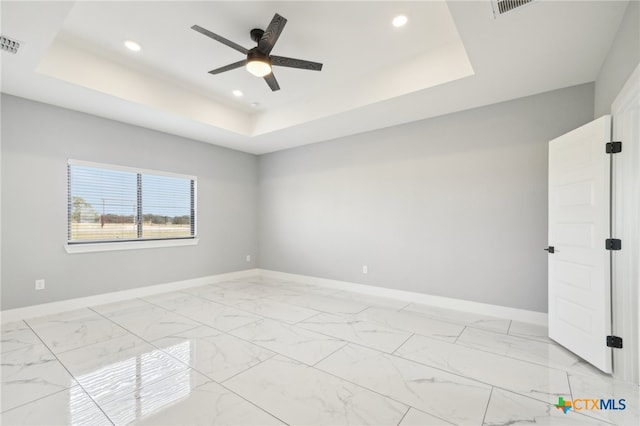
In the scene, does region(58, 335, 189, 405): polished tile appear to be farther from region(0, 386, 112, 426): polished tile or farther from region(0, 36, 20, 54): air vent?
region(0, 36, 20, 54): air vent

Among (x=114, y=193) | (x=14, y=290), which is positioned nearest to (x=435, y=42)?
(x=114, y=193)

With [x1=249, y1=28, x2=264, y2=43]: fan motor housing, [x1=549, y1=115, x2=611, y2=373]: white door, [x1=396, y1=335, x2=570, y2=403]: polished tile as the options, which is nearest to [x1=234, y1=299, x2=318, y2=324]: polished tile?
[x1=396, y1=335, x2=570, y2=403]: polished tile

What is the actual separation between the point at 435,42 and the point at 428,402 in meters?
3.38

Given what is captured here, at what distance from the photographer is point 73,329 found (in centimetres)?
323

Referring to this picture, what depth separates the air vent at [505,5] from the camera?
2023 millimetres

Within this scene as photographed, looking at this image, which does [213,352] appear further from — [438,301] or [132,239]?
[438,301]

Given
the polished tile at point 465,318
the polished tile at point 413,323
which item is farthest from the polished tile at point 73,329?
the polished tile at point 465,318

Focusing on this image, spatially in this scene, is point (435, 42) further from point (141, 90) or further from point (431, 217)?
point (141, 90)

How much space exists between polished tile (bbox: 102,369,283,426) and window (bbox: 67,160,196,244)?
120 inches

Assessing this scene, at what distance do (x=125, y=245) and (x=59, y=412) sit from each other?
9.98 feet

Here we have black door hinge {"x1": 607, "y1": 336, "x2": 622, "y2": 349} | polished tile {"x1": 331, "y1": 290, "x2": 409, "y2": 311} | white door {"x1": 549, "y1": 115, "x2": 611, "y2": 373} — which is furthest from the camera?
polished tile {"x1": 331, "y1": 290, "x2": 409, "y2": 311}

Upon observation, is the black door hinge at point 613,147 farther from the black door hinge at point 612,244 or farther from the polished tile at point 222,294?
the polished tile at point 222,294

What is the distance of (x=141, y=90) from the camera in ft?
12.2

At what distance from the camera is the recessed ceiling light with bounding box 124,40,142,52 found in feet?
10.1
